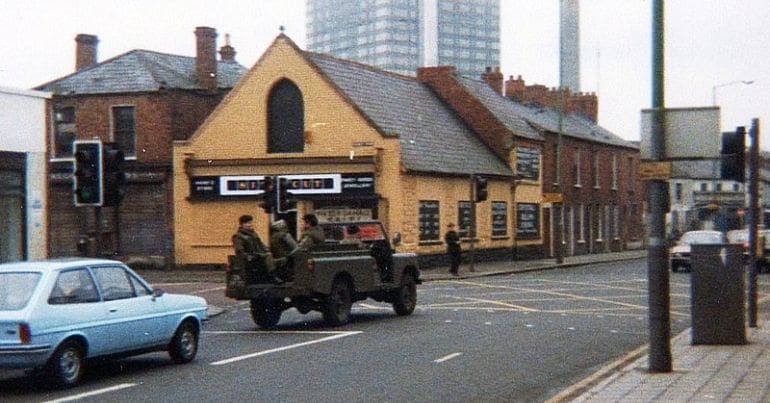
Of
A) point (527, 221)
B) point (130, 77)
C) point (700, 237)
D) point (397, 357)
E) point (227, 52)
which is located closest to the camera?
point (397, 357)

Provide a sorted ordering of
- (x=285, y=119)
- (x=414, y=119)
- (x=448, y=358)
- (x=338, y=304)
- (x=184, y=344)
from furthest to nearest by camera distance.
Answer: (x=414, y=119) < (x=285, y=119) < (x=338, y=304) < (x=448, y=358) < (x=184, y=344)

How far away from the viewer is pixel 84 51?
51.8 meters

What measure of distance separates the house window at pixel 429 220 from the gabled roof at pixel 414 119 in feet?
4.24

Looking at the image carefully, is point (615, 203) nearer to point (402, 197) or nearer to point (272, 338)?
point (402, 197)

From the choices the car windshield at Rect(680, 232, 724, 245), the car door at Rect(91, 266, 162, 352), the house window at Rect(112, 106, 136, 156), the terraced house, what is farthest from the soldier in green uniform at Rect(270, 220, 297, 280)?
the car windshield at Rect(680, 232, 724, 245)

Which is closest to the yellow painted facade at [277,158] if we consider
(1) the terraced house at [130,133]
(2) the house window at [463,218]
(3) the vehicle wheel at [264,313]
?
(1) the terraced house at [130,133]

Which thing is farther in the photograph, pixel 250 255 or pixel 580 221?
pixel 580 221

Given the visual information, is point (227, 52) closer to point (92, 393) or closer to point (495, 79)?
point (495, 79)

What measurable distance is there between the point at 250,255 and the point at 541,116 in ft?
139

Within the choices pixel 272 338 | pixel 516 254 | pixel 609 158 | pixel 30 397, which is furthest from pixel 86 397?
pixel 609 158

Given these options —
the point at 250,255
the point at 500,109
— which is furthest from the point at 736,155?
the point at 500,109

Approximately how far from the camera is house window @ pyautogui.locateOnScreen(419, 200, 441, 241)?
4334cm

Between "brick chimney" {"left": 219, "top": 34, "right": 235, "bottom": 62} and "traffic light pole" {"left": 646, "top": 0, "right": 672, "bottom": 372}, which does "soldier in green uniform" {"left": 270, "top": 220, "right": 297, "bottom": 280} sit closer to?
"traffic light pole" {"left": 646, "top": 0, "right": 672, "bottom": 372}

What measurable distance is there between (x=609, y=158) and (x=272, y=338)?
163 ft
